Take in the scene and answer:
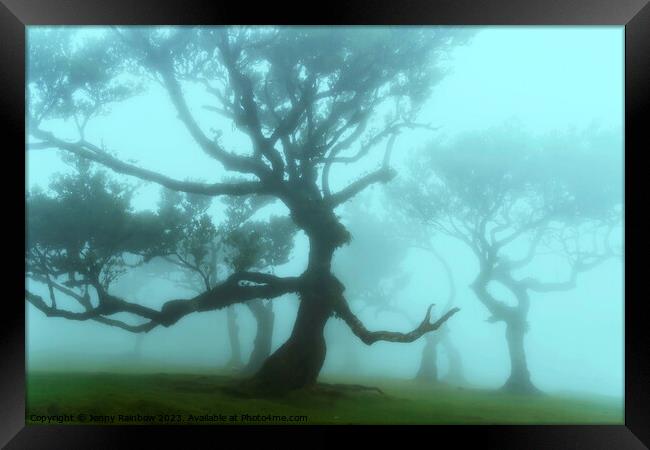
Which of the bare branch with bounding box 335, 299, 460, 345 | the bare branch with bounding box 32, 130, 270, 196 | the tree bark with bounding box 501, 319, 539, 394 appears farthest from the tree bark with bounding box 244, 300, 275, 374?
the tree bark with bounding box 501, 319, 539, 394

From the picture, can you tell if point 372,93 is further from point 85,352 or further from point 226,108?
point 85,352

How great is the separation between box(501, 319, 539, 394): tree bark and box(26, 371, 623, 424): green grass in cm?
13

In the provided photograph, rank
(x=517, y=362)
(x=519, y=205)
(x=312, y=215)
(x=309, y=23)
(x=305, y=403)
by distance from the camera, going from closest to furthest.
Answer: (x=309, y=23)
(x=305, y=403)
(x=312, y=215)
(x=517, y=362)
(x=519, y=205)

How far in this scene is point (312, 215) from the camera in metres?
7.36

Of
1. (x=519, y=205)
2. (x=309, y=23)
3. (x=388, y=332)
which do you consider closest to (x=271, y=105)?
(x=309, y=23)

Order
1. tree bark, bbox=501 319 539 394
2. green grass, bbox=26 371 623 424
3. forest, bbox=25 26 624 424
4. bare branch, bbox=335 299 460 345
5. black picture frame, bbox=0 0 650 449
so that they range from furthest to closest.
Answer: tree bark, bbox=501 319 539 394, forest, bbox=25 26 624 424, bare branch, bbox=335 299 460 345, green grass, bbox=26 371 623 424, black picture frame, bbox=0 0 650 449

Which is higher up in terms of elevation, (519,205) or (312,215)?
(519,205)

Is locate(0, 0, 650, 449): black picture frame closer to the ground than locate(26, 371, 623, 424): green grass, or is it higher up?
higher up

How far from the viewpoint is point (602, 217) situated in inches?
309

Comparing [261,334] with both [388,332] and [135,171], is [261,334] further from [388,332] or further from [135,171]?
[135,171]

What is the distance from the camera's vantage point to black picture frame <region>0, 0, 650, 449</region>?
5246 millimetres

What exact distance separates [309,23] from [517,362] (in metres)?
5.46

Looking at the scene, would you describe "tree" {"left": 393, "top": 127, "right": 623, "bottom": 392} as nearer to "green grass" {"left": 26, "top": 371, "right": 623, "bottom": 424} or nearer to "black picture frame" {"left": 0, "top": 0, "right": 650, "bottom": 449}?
"green grass" {"left": 26, "top": 371, "right": 623, "bottom": 424}

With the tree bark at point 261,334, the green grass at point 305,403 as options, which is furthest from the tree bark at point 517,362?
the tree bark at point 261,334
